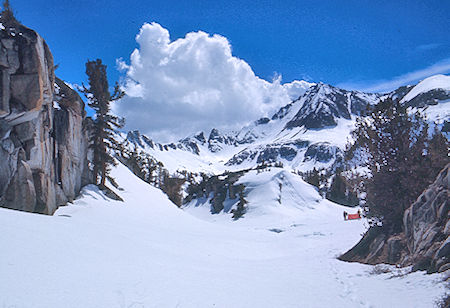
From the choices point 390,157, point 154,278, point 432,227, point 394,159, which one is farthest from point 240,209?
point 154,278

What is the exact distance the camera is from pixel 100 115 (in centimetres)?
2173

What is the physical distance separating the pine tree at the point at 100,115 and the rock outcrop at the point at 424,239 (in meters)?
19.5

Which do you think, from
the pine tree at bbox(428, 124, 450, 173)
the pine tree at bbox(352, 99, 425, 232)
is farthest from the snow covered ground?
the pine tree at bbox(428, 124, 450, 173)

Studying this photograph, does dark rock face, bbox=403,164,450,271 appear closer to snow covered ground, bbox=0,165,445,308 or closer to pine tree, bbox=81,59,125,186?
snow covered ground, bbox=0,165,445,308

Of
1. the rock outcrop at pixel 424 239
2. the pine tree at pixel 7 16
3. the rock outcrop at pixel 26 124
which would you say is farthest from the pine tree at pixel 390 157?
the pine tree at pixel 7 16

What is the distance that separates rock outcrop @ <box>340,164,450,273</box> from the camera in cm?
691

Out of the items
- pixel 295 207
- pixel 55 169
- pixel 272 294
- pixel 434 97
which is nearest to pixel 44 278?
pixel 272 294

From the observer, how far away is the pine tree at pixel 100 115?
70.5 ft

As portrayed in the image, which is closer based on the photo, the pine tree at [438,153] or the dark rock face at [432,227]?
the dark rock face at [432,227]

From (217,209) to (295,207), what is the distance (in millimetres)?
15931

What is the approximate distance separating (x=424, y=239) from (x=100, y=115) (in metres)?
22.4

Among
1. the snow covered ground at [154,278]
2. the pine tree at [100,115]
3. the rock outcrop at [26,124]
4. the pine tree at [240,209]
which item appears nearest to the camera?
the snow covered ground at [154,278]

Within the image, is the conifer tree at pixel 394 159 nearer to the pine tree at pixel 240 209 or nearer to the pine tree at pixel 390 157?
Answer: the pine tree at pixel 390 157

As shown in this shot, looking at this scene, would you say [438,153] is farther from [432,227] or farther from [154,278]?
[154,278]
